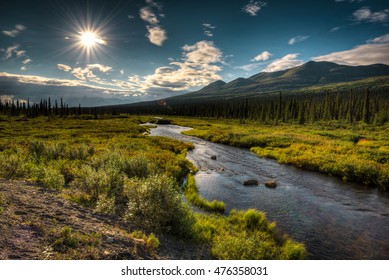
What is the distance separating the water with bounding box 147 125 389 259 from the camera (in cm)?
1002

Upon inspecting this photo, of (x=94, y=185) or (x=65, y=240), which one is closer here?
(x=65, y=240)

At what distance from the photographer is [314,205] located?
14.5 metres

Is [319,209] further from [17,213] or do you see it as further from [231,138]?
[231,138]

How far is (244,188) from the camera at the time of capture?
1739 cm

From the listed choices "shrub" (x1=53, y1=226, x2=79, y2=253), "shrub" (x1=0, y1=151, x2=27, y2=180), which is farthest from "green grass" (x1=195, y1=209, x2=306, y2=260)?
"shrub" (x1=0, y1=151, x2=27, y2=180)

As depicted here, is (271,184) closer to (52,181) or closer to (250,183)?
(250,183)

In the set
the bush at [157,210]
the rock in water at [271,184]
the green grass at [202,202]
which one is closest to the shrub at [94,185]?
the bush at [157,210]

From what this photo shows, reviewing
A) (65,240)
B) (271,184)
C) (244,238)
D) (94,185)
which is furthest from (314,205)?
(65,240)

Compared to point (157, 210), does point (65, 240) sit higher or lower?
higher

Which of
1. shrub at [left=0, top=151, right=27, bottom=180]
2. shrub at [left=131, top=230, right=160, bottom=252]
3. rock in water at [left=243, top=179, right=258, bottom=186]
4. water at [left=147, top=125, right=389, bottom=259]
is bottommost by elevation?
water at [left=147, top=125, right=389, bottom=259]

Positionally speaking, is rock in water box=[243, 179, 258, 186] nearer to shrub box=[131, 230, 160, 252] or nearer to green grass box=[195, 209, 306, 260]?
green grass box=[195, 209, 306, 260]

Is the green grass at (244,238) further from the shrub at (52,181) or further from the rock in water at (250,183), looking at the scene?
the shrub at (52,181)
